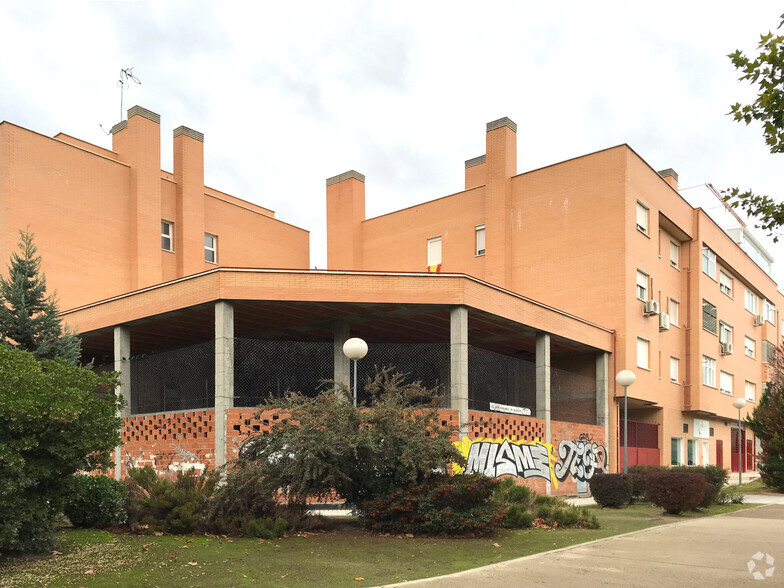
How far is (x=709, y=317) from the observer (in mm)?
36000

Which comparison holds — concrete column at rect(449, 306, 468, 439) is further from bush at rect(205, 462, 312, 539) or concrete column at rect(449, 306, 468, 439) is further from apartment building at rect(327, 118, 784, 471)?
apartment building at rect(327, 118, 784, 471)

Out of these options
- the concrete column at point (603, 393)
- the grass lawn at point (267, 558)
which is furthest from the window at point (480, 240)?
the grass lawn at point (267, 558)

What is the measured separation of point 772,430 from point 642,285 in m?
6.75

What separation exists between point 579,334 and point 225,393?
476 inches

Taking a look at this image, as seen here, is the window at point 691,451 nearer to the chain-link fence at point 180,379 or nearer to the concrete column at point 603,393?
the concrete column at point 603,393

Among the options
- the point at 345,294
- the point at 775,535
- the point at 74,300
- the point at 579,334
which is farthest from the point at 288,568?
the point at 74,300

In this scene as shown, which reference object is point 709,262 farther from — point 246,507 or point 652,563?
point 246,507

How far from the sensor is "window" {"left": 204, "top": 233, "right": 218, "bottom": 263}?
3312 centimetres

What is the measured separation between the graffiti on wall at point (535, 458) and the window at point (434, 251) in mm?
11122

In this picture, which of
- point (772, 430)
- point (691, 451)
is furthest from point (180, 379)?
point (691, 451)

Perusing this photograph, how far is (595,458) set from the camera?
25.7 meters

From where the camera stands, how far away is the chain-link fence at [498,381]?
20953 millimetres

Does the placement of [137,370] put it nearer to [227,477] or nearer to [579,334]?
[227,477]

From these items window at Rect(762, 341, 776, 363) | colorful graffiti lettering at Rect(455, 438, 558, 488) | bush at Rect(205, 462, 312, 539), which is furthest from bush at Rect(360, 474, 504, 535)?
window at Rect(762, 341, 776, 363)
